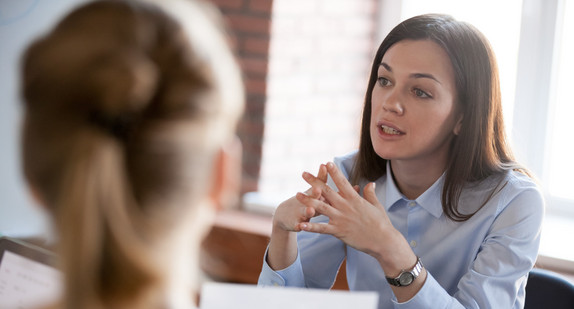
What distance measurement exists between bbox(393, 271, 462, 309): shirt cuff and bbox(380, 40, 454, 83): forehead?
0.48 meters

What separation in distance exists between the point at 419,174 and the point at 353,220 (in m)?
0.37

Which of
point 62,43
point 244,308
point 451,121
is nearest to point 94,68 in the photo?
point 62,43

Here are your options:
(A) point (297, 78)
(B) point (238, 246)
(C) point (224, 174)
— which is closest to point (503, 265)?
(C) point (224, 174)

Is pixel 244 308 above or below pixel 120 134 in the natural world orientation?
below

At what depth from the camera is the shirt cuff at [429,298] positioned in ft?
4.25

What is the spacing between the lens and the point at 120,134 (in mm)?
597

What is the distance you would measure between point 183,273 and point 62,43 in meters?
0.26

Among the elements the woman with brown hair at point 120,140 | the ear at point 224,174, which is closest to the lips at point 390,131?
the ear at point 224,174

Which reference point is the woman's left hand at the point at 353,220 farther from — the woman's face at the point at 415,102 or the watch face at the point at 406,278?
the woman's face at the point at 415,102

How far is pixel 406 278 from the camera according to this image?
4.26 feet

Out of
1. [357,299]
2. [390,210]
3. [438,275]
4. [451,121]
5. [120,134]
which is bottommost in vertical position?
[438,275]

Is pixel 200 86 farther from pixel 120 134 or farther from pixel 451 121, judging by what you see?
pixel 451 121

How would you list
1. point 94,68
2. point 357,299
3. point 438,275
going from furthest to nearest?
point 438,275
point 357,299
point 94,68

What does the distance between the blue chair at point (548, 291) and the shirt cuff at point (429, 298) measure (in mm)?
257
